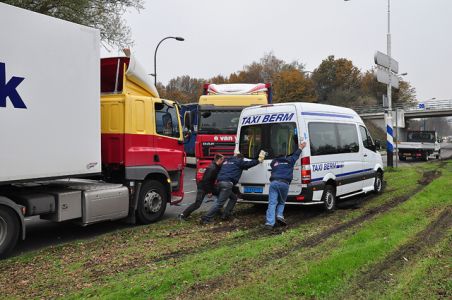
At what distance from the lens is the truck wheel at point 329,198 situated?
9.46 metres

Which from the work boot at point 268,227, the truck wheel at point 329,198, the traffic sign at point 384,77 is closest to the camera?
the work boot at point 268,227

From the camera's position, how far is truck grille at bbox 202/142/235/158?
13.6 metres

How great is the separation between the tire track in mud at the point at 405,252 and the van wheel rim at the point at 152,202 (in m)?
5.10

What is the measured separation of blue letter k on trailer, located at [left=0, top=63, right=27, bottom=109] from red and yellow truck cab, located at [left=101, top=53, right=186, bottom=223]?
7.64 feet

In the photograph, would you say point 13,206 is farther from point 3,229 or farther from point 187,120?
point 187,120

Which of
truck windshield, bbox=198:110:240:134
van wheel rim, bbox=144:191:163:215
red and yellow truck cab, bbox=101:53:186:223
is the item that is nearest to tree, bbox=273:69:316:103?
truck windshield, bbox=198:110:240:134

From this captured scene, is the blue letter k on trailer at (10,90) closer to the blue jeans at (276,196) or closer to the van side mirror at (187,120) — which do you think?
the van side mirror at (187,120)

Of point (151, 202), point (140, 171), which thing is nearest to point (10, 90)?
point (140, 171)

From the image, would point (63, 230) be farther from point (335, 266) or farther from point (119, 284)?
point (335, 266)

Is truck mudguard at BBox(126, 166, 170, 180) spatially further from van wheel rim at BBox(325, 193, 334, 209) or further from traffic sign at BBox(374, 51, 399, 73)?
traffic sign at BBox(374, 51, 399, 73)

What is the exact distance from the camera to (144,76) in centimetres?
941

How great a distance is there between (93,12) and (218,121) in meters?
10.9

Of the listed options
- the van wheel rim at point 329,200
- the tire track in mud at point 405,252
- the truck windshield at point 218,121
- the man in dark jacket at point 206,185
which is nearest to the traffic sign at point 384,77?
the truck windshield at point 218,121

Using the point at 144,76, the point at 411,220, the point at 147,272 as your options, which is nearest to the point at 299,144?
the point at 411,220
